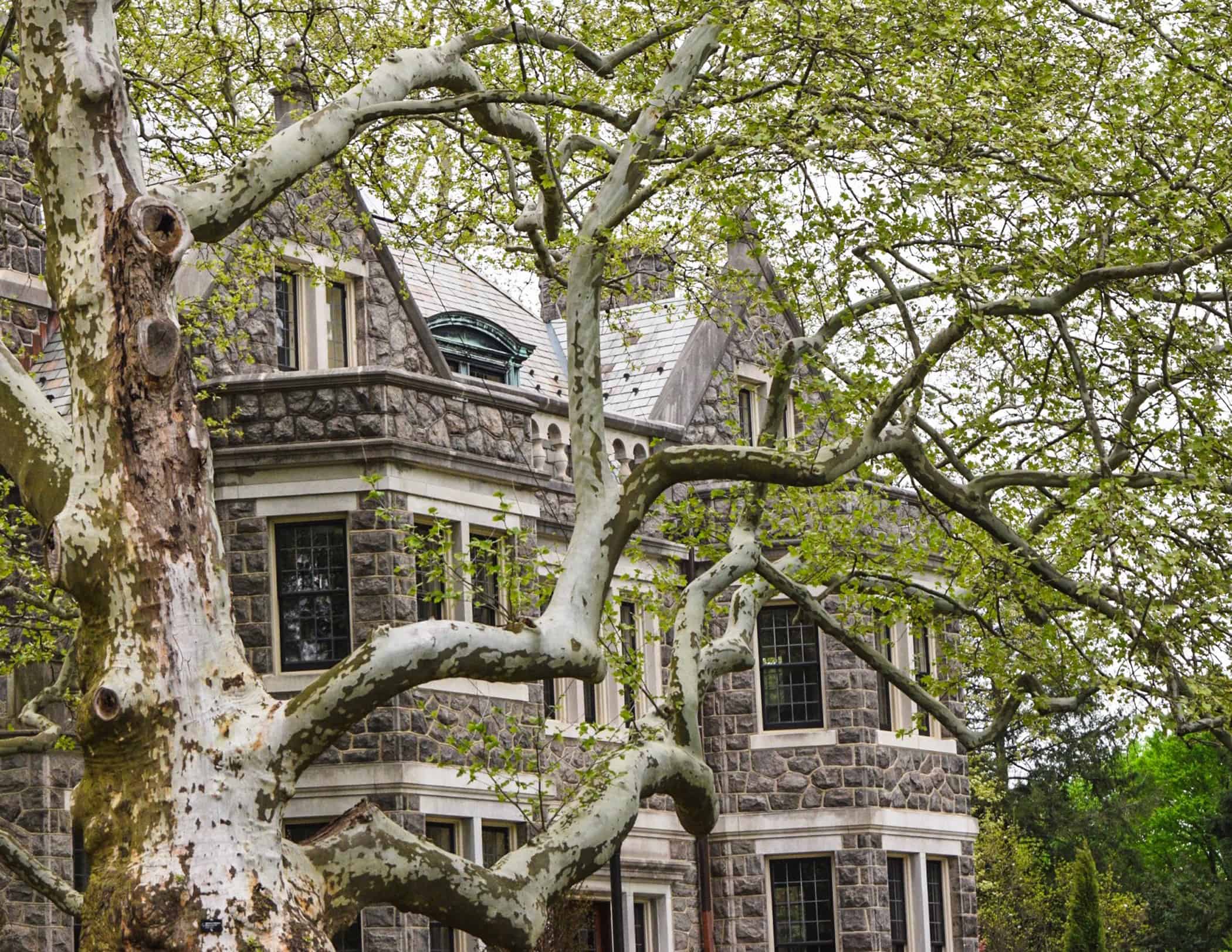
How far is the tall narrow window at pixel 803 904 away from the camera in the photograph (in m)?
25.5

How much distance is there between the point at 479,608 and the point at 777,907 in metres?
6.29

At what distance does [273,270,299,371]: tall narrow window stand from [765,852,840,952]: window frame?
29.2 ft

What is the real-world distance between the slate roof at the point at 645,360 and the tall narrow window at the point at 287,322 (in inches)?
205

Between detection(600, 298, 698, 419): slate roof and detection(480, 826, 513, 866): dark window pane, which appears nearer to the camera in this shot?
detection(480, 826, 513, 866): dark window pane

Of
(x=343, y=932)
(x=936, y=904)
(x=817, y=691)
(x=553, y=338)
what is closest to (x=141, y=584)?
(x=343, y=932)

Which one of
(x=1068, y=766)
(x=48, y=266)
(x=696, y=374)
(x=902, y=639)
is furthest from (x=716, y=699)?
(x=1068, y=766)

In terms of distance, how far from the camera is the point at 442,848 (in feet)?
69.4

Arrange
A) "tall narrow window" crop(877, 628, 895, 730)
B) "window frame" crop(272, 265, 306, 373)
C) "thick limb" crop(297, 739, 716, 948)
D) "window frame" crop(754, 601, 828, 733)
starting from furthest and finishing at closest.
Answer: "tall narrow window" crop(877, 628, 895, 730) → "window frame" crop(754, 601, 828, 733) → "window frame" crop(272, 265, 306, 373) → "thick limb" crop(297, 739, 716, 948)

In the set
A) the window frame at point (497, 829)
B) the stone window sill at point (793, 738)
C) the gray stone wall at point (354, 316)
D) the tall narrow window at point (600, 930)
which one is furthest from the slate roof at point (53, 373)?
the stone window sill at point (793, 738)

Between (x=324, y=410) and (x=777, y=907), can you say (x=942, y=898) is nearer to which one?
(x=777, y=907)

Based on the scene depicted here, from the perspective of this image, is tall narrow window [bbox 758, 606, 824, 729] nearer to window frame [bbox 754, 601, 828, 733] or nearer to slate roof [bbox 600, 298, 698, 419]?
window frame [bbox 754, 601, 828, 733]

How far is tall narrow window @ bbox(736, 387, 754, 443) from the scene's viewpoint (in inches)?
1107

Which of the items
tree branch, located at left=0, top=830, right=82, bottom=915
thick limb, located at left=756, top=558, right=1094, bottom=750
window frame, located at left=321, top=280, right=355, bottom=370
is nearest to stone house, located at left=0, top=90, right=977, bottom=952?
window frame, located at left=321, top=280, right=355, bottom=370

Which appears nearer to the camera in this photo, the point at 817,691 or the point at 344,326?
the point at 344,326
